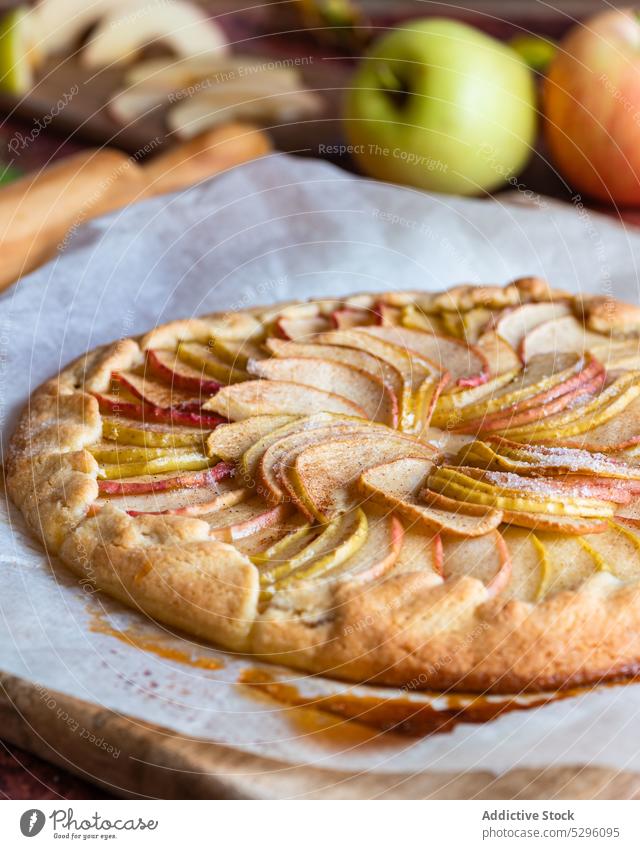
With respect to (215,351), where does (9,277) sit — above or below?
above

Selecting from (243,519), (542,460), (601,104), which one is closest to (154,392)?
(243,519)

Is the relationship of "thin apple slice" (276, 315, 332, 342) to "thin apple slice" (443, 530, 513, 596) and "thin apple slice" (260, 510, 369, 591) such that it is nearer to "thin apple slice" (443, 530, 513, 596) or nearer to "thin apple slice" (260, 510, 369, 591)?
"thin apple slice" (260, 510, 369, 591)

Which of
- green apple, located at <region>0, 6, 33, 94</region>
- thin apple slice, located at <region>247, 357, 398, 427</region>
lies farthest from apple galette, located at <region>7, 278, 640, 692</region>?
green apple, located at <region>0, 6, 33, 94</region>

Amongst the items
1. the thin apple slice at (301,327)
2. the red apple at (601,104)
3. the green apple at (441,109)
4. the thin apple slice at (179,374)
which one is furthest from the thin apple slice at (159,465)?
the red apple at (601,104)

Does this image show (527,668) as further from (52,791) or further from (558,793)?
(52,791)

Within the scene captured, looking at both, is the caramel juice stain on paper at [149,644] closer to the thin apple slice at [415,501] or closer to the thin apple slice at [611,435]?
the thin apple slice at [415,501]

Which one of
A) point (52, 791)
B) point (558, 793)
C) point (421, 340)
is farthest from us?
point (421, 340)
